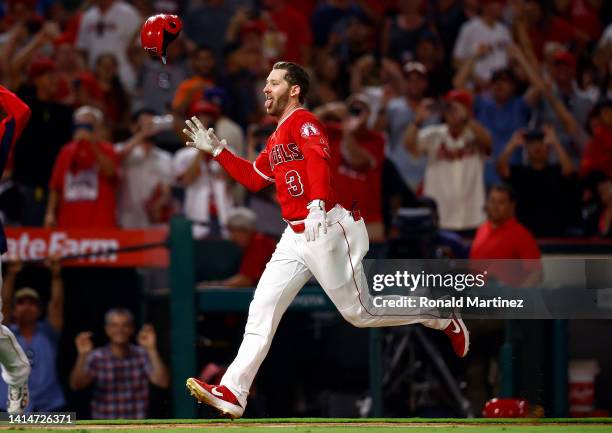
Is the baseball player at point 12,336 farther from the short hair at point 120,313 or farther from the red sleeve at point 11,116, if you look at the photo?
the short hair at point 120,313

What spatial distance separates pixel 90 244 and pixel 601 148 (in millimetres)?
4542

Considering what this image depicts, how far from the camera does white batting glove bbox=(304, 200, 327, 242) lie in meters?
6.68

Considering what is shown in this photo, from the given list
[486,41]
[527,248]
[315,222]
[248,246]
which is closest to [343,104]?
[248,246]

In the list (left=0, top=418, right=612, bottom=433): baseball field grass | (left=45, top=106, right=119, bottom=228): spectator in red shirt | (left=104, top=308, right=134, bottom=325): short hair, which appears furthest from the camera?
(left=45, top=106, right=119, bottom=228): spectator in red shirt

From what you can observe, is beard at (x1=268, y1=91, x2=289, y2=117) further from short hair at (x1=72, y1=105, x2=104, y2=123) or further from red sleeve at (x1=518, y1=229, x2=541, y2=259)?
short hair at (x1=72, y1=105, x2=104, y2=123)

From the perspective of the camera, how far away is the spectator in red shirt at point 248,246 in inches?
409

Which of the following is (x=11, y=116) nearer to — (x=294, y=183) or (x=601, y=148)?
(x=294, y=183)

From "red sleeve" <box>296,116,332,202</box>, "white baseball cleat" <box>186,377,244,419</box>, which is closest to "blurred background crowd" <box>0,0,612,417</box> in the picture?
"red sleeve" <box>296,116,332,202</box>

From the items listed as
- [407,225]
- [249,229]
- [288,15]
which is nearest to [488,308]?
[407,225]

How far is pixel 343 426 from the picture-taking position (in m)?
7.42

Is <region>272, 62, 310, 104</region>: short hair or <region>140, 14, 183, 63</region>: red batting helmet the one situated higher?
<region>140, 14, 183, 63</region>: red batting helmet

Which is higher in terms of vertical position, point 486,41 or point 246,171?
point 486,41

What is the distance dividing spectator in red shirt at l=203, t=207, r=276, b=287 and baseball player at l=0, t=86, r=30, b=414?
2810mm

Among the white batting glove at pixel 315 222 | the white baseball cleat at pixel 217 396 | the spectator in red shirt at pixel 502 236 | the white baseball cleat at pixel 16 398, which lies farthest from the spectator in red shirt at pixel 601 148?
the white baseball cleat at pixel 16 398
